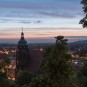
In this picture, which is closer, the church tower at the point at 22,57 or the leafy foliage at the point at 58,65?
the leafy foliage at the point at 58,65

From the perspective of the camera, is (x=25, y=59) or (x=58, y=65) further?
(x=25, y=59)

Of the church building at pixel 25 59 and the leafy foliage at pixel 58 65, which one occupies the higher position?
the leafy foliage at pixel 58 65

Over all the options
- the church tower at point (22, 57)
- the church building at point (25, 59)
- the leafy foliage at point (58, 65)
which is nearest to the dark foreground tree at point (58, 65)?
the leafy foliage at point (58, 65)

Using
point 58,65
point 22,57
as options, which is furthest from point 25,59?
point 58,65

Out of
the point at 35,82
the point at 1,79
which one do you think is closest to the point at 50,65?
the point at 35,82

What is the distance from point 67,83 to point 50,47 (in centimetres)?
273

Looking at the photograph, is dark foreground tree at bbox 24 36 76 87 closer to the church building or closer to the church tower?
the church building

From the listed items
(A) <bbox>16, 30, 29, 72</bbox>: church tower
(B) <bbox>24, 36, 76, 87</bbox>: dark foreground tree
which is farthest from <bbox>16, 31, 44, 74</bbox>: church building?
(B) <bbox>24, 36, 76, 87</bbox>: dark foreground tree

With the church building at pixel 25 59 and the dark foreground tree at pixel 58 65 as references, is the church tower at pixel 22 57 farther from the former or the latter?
the dark foreground tree at pixel 58 65

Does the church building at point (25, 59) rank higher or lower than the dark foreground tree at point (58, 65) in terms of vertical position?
lower

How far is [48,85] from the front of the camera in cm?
2812

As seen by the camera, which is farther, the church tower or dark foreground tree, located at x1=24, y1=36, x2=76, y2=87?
the church tower

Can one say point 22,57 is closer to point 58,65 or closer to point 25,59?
point 25,59

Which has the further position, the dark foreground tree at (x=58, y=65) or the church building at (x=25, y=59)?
the church building at (x=25, y=59)
